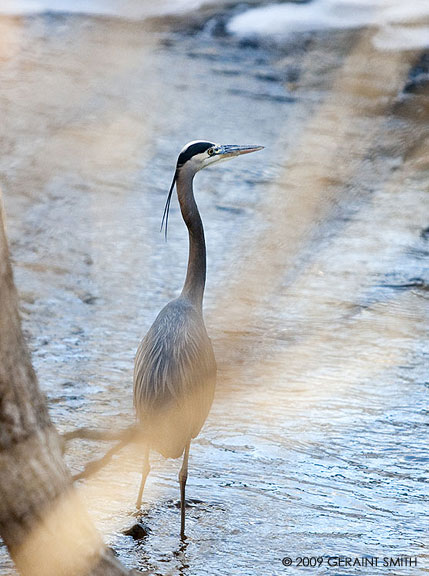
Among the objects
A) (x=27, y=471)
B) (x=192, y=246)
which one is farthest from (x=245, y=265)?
(x=27, y=471)

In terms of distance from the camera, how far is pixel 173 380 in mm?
4617

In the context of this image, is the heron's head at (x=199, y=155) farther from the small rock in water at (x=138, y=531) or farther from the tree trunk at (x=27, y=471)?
the tree trunk at (x=27, y=471)

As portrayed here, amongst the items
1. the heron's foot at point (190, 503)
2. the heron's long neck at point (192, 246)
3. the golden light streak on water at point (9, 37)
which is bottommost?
the heron's foot at point (190, 503)

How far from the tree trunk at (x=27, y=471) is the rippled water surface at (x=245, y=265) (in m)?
1.40

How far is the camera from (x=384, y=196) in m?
9.41

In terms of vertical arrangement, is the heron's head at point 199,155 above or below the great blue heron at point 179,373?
above

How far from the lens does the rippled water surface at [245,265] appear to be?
4746 millimetres

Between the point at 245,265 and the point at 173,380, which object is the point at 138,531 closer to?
the point at 173,380

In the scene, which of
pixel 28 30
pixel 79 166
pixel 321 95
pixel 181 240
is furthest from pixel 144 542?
pixel 28 30

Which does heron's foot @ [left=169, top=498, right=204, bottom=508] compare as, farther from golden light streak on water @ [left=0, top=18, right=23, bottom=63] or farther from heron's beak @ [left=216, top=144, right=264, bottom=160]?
golden light streak on water @ [left=0, top=18, right=23, bottom=63]

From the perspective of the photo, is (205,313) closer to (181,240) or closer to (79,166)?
(181,240)

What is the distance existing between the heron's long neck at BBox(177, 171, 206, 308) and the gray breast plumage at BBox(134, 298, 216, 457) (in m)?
0.15

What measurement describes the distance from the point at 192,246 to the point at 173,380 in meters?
0.75

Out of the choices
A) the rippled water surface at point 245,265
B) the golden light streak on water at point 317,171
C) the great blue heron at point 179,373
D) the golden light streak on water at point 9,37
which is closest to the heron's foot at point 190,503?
the rippled water surface at point 245,265
